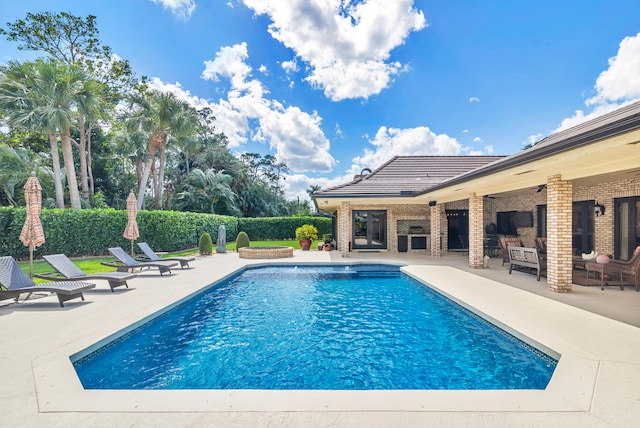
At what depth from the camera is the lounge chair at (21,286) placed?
6.00m

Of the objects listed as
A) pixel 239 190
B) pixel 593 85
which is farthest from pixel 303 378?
pixel 239 190

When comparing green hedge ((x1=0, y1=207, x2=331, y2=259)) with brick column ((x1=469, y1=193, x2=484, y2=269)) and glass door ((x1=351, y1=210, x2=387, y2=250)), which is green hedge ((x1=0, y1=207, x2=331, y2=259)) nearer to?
glass door ((x1=351, y1=210, x2=387, y2=250))

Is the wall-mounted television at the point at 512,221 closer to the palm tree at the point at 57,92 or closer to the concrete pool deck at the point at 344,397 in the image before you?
the concrete pool deck at the point at 344,397

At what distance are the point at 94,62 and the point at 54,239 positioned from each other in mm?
17094

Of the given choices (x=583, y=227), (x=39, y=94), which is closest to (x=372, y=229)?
(x=583, y=227)

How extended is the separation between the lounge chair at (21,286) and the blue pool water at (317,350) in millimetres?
1988

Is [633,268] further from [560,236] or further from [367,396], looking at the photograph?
[367,396]

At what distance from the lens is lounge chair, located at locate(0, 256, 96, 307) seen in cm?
600

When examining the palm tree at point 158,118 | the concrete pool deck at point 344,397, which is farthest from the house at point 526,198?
the palm tree at point 158,118

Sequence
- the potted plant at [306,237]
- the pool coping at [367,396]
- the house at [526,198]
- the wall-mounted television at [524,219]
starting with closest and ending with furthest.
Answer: the pool coping at [367,396], the house at [526,198], the wall-mounted television at [524,219], the potted plant at [306,237]

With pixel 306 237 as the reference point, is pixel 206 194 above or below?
above

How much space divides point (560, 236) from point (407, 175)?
11002 mm

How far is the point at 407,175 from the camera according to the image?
58.2ft

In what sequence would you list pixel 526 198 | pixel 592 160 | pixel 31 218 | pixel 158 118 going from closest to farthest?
pixel 592 160 → pixel 31 218 → pixel 526 198 → pixel 158 118
